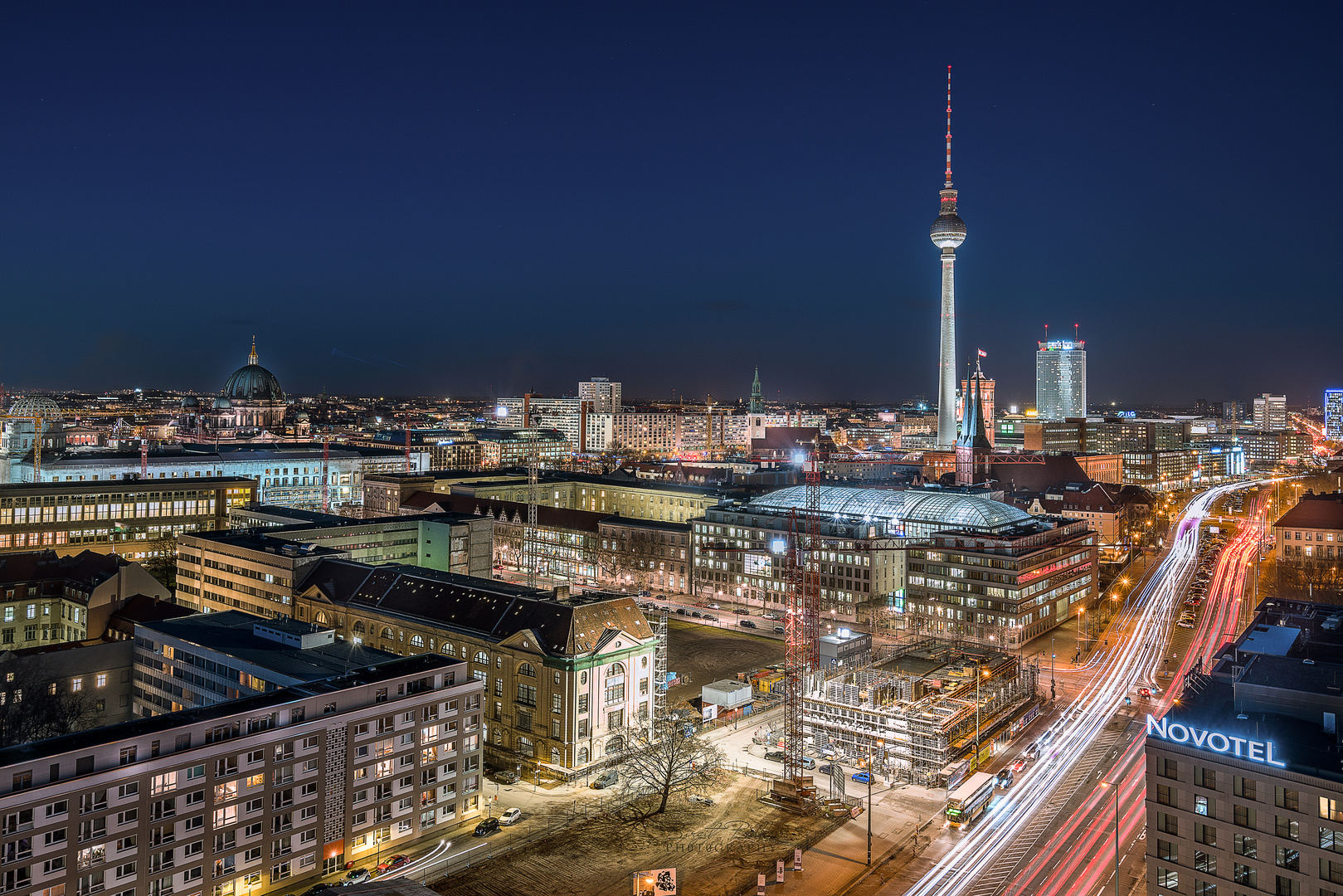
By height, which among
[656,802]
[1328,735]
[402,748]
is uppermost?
[1328,735]

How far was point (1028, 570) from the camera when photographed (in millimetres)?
79688

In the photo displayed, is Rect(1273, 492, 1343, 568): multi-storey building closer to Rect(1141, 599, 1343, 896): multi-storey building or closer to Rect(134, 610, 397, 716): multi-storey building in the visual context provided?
Rect(1141, 599, 1343, 896): multi-storey building

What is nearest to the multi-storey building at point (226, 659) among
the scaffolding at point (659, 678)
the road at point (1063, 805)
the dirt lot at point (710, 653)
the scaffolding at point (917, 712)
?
the scaffolding at point (659, 678)

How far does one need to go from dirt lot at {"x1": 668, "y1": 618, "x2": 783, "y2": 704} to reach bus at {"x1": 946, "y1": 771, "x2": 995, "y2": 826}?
21387 mm

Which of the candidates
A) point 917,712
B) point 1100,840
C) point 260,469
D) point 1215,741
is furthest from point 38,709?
point 260,469

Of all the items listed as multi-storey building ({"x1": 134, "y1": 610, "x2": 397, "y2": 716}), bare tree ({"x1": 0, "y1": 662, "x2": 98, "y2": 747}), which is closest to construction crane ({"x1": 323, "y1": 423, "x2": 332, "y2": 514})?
multi-storey building ({"x1": 134, "y1": 610, "x2": 397, "y2": 716})

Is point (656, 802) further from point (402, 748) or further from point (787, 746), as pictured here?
point (402, 748)

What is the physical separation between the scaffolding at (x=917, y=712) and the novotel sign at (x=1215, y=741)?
18106 millimetres

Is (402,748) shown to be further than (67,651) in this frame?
No

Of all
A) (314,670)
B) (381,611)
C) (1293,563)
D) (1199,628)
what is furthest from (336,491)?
(1293,563)

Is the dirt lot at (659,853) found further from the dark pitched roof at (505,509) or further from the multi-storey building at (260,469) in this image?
the multi-storey building at (260,469)

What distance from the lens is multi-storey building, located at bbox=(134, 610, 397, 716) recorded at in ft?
151

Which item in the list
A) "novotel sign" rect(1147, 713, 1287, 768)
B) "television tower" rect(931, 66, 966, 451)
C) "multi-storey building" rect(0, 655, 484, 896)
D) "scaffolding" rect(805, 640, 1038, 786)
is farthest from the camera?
"television tower" rect(931, 66, 966, 451)

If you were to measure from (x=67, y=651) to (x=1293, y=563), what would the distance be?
391 feet
